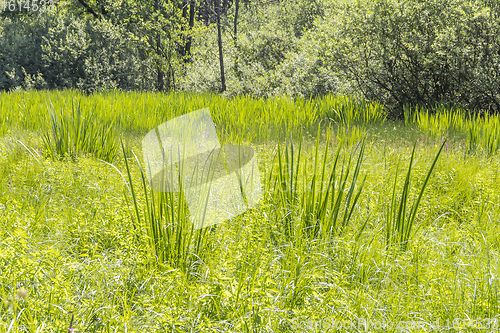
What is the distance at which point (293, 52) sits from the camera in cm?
1375

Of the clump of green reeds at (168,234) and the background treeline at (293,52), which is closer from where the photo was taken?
the clump of green reeds at (168,234)

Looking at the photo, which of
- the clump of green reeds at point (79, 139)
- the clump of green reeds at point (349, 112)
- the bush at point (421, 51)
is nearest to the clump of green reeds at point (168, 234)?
the clump of green reeds at point (79, 139)

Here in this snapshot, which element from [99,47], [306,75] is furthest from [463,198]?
[99,47]

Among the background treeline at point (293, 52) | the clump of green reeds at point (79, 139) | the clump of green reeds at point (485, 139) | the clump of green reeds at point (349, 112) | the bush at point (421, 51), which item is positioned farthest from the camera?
the background treeline at point (293, 52)

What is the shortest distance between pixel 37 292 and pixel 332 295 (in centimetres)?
113

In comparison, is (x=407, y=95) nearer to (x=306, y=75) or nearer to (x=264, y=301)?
(x=306, y=75)

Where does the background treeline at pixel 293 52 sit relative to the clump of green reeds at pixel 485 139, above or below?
above

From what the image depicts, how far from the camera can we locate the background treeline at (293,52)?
6582mm

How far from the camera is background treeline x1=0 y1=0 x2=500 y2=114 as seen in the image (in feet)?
21.6

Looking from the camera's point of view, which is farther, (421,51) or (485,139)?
(421,51)

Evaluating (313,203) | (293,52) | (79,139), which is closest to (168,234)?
(313,203)

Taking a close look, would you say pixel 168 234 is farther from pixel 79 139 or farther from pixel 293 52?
pixel 293 52

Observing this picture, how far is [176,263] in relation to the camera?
6.24ft

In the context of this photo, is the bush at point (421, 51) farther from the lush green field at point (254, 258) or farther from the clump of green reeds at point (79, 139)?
the clump of green reeds at point (79, 139)
